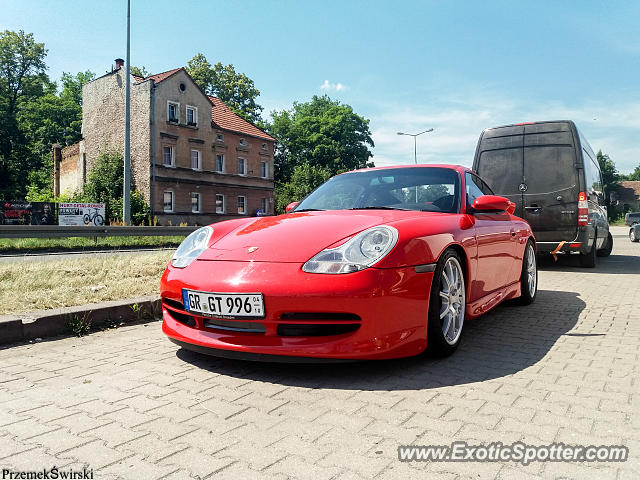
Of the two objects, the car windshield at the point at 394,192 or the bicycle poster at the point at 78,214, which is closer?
the car windshield at the point at 394,192

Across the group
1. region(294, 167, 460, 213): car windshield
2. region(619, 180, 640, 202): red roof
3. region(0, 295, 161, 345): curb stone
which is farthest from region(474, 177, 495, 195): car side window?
region(619, 180, 640, 202): red roof

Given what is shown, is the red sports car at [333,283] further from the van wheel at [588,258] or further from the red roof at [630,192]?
the red roof at [630,192]

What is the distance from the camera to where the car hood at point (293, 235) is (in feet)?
9.80

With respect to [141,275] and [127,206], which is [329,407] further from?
[127,206]

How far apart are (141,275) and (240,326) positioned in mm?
3721

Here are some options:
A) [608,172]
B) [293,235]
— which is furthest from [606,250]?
[608,172]

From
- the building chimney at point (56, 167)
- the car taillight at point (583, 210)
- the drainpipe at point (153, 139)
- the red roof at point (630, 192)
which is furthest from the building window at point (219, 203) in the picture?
the red roof at point (630, 192)

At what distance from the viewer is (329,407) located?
242cm

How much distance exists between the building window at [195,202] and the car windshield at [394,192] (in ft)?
99.8

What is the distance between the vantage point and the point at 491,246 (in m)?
4.13

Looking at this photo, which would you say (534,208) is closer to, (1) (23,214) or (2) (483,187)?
(2) (483,187)

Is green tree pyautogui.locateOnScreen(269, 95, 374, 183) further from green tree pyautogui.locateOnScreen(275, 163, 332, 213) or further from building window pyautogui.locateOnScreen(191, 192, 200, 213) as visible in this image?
building window pyautogui.locateOnScreen(191, 192, 200, 213)

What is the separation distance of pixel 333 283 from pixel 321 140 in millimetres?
52303

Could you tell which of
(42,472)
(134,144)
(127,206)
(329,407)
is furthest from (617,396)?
(134,144)
